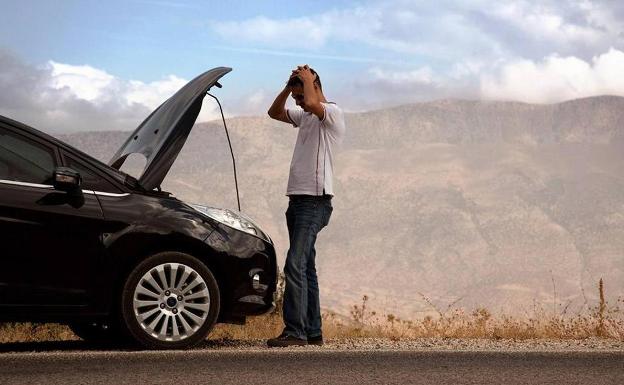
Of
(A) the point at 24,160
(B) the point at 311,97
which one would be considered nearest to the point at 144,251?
(A) the point at 24,160

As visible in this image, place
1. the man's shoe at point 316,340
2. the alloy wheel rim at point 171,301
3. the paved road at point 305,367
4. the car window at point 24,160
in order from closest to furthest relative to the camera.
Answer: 1. the paved road at point 305,367
2. the car window at point 24,160
3. the alloy wheel rim at point 171,301
4. the man's shoe at point 316,340

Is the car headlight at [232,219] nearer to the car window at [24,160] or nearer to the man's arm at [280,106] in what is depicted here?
the man's arm at [280,106]

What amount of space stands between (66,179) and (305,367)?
6.64 feet

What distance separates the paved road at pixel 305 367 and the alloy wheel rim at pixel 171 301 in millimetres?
Result: 234

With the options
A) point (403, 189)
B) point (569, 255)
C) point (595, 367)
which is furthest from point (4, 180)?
point (403, 189)

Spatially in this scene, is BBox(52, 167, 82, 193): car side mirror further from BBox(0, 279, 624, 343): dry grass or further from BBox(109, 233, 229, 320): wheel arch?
BBox(0, 279, 624, 343): dry grass

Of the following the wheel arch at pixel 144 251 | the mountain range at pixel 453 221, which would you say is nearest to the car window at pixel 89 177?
the wheel arch at pixel 144 251

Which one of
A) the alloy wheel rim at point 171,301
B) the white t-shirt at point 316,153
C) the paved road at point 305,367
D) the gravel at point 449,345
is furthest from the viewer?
the gravel at point 449,345

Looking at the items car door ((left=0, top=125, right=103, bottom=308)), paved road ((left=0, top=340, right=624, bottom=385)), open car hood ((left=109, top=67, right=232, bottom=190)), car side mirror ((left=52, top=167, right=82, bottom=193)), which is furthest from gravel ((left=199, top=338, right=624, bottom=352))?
car side mirror ((left=52, top=167, right=82, bottom=193))

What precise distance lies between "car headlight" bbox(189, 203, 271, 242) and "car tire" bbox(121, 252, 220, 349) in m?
0.39

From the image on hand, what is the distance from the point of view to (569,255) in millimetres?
150375

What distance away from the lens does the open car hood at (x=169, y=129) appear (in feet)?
26.4

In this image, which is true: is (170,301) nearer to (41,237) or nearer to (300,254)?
(41,237)

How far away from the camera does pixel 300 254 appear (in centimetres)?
823
